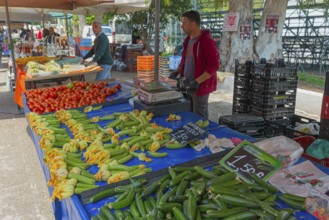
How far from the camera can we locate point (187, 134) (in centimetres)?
280

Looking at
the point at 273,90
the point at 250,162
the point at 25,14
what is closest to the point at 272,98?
the point at 273,90

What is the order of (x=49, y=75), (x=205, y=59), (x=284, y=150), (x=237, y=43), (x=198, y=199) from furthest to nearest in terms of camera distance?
(x=237, y=43) → (x=49, y=75) → (x=205, y=59) → (x=284, y=150) → (x=198, y=199)

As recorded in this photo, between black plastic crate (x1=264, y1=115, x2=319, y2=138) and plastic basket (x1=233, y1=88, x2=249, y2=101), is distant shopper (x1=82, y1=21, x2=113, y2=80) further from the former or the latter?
black plastic crate (x1=264, y1=115, x2=319, y2=138)

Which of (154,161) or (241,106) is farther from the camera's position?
(241,106)

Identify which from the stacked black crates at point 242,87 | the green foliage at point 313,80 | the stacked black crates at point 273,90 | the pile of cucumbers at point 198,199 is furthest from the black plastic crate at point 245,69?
the green foliage at point 313,80

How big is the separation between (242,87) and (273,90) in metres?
0.64

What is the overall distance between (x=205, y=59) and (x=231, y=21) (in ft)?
21.8

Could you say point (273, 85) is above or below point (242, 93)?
above

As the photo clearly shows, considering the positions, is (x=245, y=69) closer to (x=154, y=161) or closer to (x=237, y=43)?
(x=154, y=161)

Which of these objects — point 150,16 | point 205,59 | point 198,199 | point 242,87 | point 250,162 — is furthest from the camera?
point 150,16

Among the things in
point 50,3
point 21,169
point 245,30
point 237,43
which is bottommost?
point 21,169

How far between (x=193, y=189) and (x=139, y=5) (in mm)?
8981

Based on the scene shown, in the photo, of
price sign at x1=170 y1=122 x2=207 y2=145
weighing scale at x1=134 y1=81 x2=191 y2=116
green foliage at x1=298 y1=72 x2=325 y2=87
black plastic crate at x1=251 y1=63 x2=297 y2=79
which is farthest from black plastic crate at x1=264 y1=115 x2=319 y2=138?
green foliage at x1=298 y1=72 x2=325 y2=87

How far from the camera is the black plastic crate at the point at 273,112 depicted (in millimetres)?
4520
